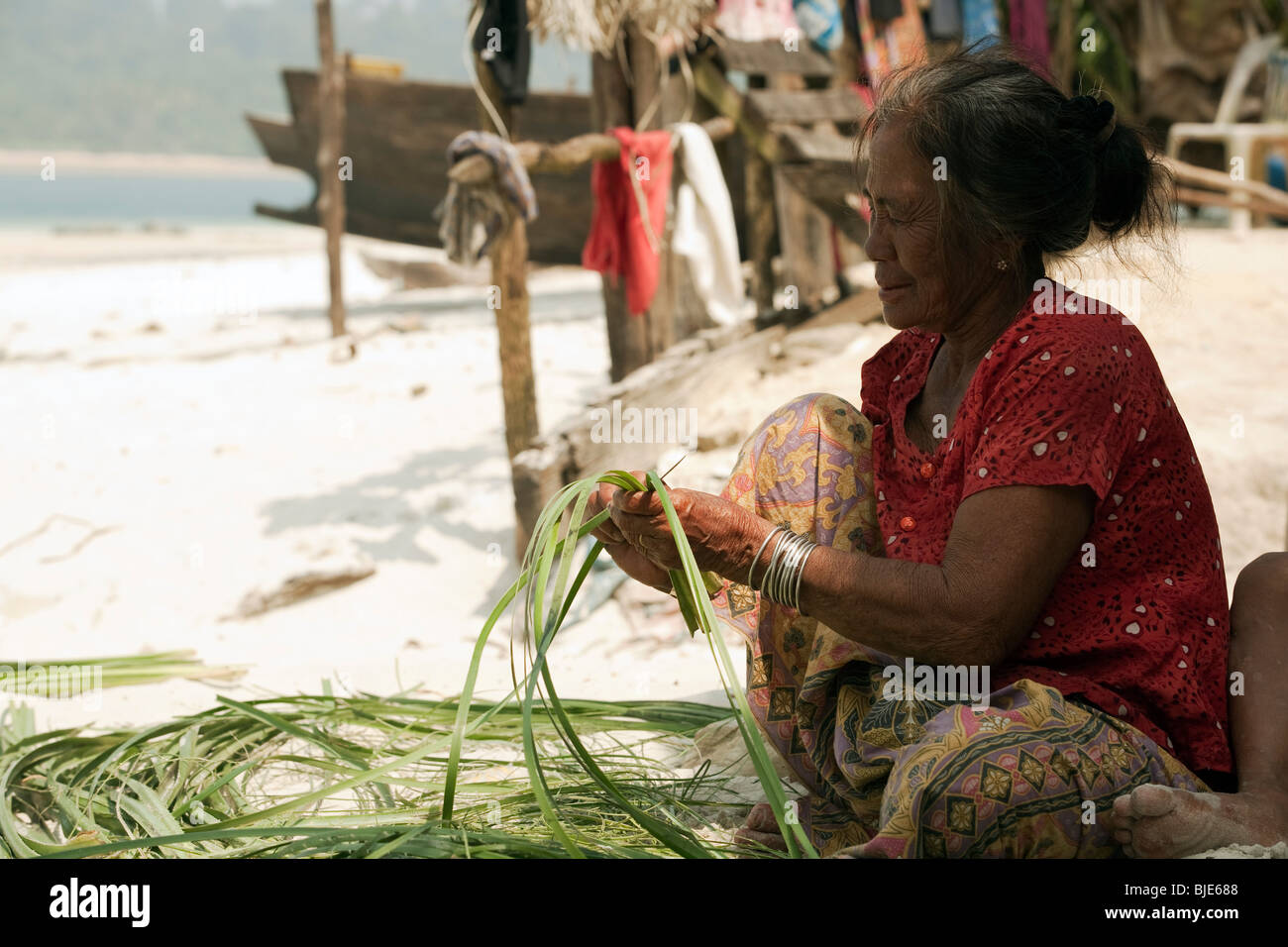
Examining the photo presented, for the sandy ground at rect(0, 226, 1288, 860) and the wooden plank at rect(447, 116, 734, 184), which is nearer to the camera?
the sandy ground at rect(0, 226, 1288, 860)

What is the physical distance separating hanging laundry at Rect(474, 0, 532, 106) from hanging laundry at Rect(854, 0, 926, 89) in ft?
9.23

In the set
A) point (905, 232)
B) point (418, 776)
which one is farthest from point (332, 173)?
point (905, 232)

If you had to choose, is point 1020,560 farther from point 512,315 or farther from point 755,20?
point 755,20

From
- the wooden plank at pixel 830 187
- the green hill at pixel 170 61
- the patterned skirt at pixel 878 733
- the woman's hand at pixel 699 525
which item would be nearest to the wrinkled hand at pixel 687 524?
the woman's hand at pixel 699 525

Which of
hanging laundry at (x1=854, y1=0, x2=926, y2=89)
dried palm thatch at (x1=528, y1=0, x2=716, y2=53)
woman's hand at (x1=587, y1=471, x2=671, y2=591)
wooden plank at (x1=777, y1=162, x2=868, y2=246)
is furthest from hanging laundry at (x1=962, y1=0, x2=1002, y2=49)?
woman's hand at (x1=587, y1=471, x2=671, y2=591)

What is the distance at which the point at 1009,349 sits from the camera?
1713mm

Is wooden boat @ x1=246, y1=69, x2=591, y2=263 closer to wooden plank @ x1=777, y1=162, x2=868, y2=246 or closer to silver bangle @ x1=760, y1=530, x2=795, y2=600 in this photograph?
wooden plank @ x1=777, y1=162, x2=868, y2=246

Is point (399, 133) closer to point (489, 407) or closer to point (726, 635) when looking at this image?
point (489, 407)

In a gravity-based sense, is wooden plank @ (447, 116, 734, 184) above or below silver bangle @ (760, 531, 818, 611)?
above

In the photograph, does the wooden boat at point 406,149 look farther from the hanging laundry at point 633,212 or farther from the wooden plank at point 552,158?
the wooden plank at point 552,158

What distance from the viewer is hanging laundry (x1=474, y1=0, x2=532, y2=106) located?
14.3 ft

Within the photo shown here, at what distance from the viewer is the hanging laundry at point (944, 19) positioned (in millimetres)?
7023
